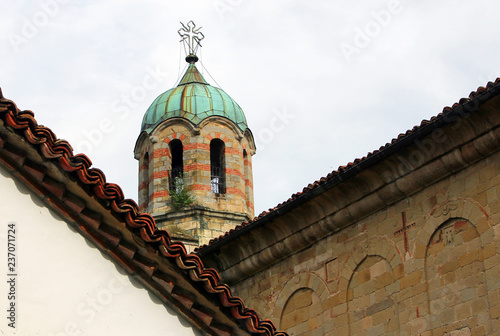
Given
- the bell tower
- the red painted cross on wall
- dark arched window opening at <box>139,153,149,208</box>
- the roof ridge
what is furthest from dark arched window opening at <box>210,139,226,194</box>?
the roof ridge

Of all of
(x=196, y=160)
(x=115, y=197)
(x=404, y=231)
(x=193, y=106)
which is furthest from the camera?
(x=193, y=106)

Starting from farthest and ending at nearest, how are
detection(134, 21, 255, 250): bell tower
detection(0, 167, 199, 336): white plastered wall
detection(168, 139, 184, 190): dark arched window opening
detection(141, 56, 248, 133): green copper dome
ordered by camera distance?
1. detection(141, 56, 248, 133): green copper dome
2. detection(168, 139, 184, 190): dark arched window opening
3. detection(134, 21, 255, 250): bell tower
4. detection(0, 167, 199, 336): white plastered wall

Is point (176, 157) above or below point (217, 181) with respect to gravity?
above

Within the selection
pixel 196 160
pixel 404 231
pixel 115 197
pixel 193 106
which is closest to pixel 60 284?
pixel 115 197

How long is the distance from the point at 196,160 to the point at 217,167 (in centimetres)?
85

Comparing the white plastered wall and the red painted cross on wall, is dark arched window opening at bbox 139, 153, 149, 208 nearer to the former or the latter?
the red painted cross on wall

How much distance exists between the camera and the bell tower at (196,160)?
23.4 metres

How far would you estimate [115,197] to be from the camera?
334 inches

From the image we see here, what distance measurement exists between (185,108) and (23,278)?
56.8 feet

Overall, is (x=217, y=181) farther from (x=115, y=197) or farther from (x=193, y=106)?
(x=115, y=197)

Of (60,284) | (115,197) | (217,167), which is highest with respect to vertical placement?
(217,167)

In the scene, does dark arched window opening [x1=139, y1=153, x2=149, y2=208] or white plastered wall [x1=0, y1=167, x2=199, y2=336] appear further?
dark arched window opening [x1=139, y1=153, x2=149, y2=208]

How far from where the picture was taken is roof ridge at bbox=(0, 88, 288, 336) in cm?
820

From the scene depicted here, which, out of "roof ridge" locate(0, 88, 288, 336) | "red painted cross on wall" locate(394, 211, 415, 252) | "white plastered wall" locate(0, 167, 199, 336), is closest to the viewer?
"white plastered wall" locate(0, 167, 199, 336)
